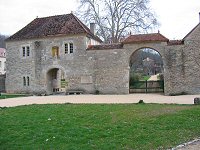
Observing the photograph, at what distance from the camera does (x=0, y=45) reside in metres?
80.9

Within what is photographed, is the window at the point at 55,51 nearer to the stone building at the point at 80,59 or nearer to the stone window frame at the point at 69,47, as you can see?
the stone building at the point at 80,59

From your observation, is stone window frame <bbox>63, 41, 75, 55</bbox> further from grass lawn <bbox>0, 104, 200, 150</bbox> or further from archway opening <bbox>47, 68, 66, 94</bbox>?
grass lawn <bbox>0, 104, 200, 150</bbox>

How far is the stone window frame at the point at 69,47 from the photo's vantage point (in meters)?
28.0

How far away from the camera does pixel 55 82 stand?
31.7 metres

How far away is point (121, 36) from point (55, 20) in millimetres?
10513

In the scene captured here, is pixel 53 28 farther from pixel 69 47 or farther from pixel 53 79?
pixel 53 79

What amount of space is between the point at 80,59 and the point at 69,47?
5.97ft

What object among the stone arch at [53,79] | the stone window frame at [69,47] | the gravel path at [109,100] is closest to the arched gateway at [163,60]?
the stone window frame at [69,47]

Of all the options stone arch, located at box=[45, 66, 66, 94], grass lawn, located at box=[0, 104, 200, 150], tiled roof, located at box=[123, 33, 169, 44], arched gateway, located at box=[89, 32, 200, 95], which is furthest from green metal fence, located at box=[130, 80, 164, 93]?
grass lawn, located at box=[0, 104, 200, 150]

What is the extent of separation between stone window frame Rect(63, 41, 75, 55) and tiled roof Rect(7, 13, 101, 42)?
39.4 inches

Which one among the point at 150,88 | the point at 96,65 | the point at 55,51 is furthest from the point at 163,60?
the point at 55,51

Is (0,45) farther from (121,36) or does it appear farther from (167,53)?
(167,53)

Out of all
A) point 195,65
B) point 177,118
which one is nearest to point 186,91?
point 195,65

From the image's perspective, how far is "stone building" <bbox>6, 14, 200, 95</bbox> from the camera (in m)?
24.0
